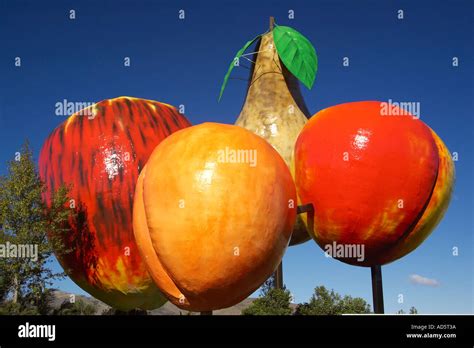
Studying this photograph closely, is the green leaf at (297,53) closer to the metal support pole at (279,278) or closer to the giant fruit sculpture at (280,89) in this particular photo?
the giant fruit sculpture at (280,89)

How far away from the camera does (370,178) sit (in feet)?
20.7

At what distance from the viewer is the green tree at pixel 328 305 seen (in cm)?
1051

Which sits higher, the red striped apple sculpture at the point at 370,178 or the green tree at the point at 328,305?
the red striped apple sculpture at the point at 370,178

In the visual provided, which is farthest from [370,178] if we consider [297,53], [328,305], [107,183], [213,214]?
[328,305]

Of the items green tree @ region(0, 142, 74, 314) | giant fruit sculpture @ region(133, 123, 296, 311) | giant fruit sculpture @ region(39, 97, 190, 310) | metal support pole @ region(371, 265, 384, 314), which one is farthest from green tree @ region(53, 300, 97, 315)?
metal support pole @ region(371, 265, 384, 314)

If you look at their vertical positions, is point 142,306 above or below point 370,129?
below

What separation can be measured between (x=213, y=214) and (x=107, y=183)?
9.08 ft

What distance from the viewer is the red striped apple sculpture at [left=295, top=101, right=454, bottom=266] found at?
6.36 m

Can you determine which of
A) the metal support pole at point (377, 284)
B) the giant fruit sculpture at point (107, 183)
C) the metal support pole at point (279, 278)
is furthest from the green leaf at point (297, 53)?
the metal support pole at point (279, 278)

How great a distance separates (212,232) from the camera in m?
5.09

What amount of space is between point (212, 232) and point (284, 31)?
4.98m

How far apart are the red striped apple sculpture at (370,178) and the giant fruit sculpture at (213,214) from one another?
1.02m
